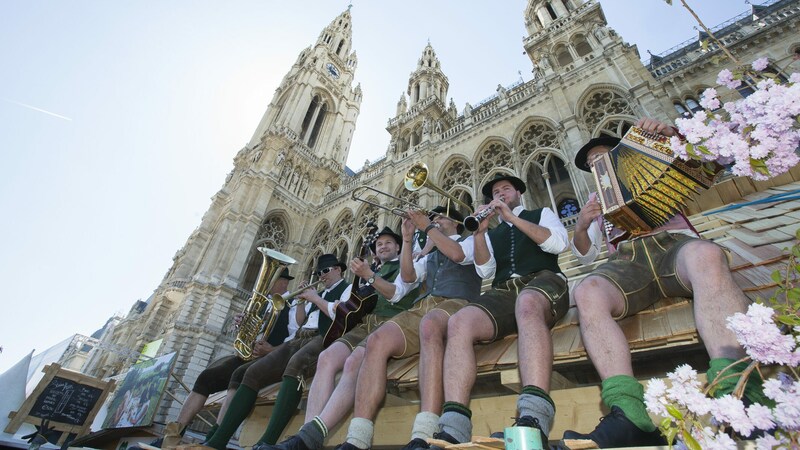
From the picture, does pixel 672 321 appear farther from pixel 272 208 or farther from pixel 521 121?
pixel 272 208

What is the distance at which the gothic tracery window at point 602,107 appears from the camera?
11.4 meters

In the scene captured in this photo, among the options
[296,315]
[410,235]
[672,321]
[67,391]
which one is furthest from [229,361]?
[672,321]

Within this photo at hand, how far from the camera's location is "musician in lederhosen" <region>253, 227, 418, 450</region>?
2770 mm

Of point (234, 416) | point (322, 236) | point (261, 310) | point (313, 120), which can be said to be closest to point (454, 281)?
point (234, 416)

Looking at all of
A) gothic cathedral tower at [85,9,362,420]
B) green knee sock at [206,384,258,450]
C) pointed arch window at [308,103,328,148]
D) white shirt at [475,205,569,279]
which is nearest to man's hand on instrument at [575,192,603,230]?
white shirt at [475,205,569,279]

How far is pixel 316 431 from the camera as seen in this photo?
251 centimetres

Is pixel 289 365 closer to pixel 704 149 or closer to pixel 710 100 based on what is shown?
pixel 704 149

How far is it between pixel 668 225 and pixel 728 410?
8.10ft

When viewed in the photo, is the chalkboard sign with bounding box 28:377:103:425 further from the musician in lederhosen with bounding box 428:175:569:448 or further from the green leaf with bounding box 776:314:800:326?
the green leaf with bounding box 776:314:800:326

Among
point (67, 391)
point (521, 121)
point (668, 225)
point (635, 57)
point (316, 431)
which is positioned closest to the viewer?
point (316, 431)

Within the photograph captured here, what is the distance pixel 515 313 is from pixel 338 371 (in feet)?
5.88

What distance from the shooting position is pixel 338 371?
130 inches

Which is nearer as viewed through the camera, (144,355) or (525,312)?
(525,312)

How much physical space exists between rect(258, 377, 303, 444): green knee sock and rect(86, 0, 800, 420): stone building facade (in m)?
8.35
